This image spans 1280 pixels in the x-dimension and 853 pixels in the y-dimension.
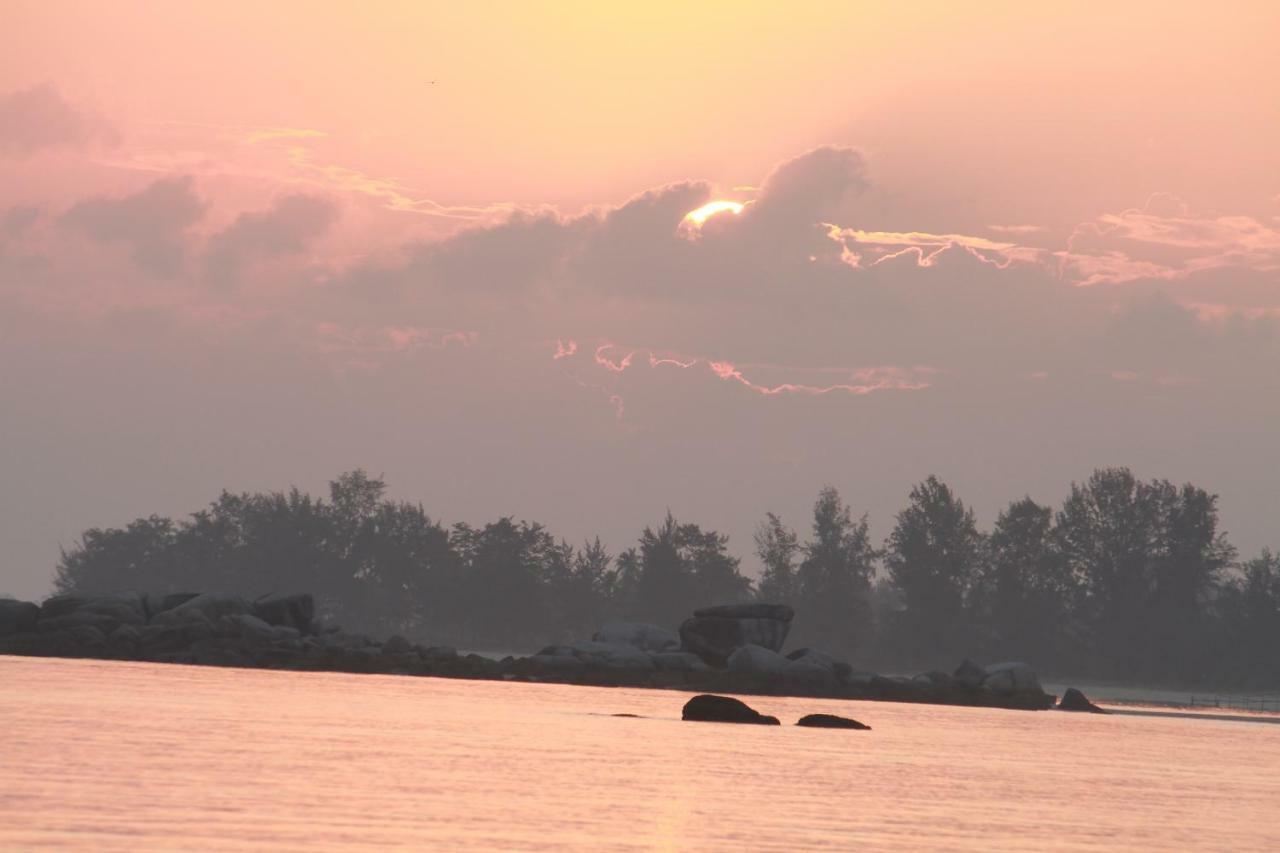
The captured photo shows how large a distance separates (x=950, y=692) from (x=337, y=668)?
35.1m

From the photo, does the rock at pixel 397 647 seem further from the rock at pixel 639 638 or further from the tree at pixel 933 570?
the tree at pixel 933 570

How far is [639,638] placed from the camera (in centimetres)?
10575

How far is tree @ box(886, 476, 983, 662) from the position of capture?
490 ft

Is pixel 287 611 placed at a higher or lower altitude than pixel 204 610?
higher

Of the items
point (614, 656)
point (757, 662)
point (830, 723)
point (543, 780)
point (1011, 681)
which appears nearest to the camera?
point (543, 780)

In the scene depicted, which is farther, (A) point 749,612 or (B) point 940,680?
(B) point 940,680

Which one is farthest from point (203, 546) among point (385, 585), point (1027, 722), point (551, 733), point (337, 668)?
point (551, 733)

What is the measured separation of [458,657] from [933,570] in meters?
65.2

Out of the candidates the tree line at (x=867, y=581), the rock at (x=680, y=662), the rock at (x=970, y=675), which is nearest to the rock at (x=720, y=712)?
the rock at (x=680, y=662)

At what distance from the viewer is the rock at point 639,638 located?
104 meters

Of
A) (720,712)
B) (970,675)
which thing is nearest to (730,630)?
(970,675)

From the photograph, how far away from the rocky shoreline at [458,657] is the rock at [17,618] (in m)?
0.07

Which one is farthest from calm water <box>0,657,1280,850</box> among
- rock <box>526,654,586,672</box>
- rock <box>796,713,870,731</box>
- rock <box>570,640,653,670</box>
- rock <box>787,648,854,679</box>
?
rock <box>787,648,854,679</box>

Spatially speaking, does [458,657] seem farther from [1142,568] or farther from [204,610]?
[1142,568]
